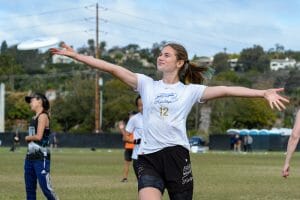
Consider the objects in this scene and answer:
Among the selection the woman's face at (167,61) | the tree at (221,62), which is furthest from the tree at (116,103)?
the woman's face at (167,61)

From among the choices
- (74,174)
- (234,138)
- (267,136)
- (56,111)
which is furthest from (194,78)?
(56,111)

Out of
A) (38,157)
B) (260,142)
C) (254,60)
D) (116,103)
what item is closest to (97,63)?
(38,157)

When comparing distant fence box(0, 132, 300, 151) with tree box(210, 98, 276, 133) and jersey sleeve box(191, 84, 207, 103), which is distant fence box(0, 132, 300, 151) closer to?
tree box(210, 98, 276, 133)

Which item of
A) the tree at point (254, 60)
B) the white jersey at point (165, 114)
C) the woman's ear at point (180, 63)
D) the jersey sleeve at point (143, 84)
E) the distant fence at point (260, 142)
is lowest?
the distant fence at point (260, 142)

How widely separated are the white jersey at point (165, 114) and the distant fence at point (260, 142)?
2638 inches

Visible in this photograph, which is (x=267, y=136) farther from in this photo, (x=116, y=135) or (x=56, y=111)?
(x=56, y=111)

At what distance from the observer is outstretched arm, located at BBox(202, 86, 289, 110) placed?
7641mm

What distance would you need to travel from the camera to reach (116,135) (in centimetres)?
7488

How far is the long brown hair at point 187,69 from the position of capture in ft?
28.1

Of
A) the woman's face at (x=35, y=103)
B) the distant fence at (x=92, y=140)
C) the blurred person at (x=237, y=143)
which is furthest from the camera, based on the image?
the distant fence at (x=92, y=140)

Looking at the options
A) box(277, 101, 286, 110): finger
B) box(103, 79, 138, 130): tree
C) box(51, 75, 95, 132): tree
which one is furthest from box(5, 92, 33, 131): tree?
box(277, 101, 286, 110): finger

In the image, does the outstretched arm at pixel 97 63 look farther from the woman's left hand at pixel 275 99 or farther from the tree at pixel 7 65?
the tree at pixel 7 65

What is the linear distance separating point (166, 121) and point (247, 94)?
2.93 feet

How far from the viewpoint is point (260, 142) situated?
79.5 m
